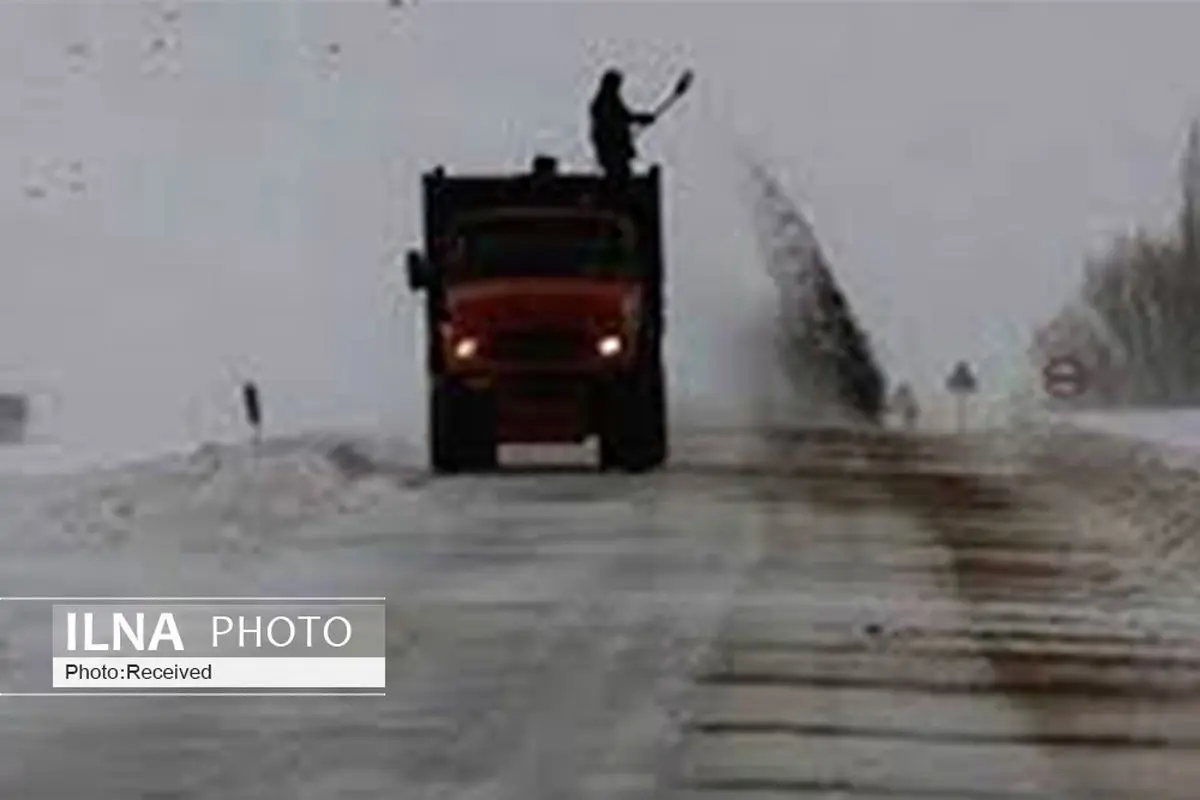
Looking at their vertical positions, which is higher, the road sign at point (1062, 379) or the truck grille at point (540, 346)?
the road sign at point (1062, 379)

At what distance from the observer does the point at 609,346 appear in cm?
3081

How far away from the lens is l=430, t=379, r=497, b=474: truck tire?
102 feet

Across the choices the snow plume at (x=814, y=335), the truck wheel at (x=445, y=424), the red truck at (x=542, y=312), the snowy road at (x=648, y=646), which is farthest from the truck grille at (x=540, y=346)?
the snow plume at (x=814, y=335)

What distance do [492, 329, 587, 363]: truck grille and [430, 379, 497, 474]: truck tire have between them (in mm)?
565

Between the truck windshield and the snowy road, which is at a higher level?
the truck windshield

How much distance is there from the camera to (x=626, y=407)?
31.1 m

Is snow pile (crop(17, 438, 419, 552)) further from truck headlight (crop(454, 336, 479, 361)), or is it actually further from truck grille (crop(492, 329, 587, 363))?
truck grille (crop(492, 329, 587, 363))

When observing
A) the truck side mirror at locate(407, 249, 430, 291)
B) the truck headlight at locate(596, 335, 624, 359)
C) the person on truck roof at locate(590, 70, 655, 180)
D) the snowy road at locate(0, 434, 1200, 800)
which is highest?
the person on truck roof at locate(590, 70, 655, 180)

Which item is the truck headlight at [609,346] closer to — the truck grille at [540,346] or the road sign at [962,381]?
the truck grille at [540,346]

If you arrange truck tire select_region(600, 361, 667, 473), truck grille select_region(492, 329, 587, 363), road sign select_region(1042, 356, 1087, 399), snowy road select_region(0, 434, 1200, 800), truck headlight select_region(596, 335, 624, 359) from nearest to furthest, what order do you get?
snowy road select_region(0, 434, 1200, 800) → truck grille select_region(492, 329, 587, 363) → truck headlight select_region(596, 335, 624, 359) → truck tire select_region(600, 361, 667, 473) → road sign select_region(1042, 356, 1087, 399)

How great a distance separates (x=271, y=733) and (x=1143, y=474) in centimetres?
1836

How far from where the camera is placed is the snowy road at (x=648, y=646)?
38.7 feet

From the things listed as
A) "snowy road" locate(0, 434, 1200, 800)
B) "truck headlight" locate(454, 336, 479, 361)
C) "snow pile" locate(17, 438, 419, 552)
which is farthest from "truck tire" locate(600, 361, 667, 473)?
"snowy road" locate(0, 434, 1200, 800)

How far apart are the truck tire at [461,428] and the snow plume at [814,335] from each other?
2241 cm
